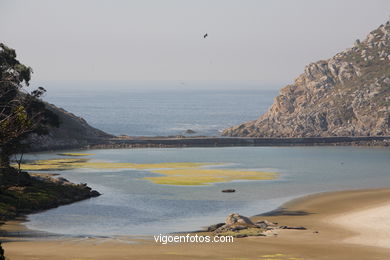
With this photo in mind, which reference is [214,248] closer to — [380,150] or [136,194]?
[136,194]

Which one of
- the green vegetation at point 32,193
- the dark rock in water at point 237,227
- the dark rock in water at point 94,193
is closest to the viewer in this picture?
the dark rock in water at point 237,227

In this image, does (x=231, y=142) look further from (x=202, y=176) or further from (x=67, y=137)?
(x=202, y=176)

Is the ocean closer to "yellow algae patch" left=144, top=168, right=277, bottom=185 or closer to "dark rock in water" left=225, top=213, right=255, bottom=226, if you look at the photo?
"yellow algae patch" left=144, top=168, right=277, bottom=185

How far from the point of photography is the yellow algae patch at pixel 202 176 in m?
116

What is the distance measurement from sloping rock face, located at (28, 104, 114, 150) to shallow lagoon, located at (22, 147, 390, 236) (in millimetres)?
9172

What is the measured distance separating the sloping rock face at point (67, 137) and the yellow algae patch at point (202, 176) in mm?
45237

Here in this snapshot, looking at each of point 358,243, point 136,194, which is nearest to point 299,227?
point 358,243

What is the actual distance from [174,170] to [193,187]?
85.2 ft

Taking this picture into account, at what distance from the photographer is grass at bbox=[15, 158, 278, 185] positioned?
119188mm

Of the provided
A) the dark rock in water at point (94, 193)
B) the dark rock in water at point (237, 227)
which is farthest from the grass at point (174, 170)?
the dark rock in water at point (237, 227)

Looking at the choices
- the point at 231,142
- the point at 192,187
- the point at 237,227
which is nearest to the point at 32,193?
the point at 192,187

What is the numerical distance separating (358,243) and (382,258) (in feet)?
26.7

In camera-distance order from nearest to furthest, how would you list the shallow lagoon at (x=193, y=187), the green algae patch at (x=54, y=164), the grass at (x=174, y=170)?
1. the shallow lagoon at (x=193, y=187)
2. the grass at (x=174, y=170)
3. the green algae patch at (x=54, y=164)

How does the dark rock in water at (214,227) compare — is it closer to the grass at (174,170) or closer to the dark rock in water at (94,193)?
the dark rock in water at (94,193)
